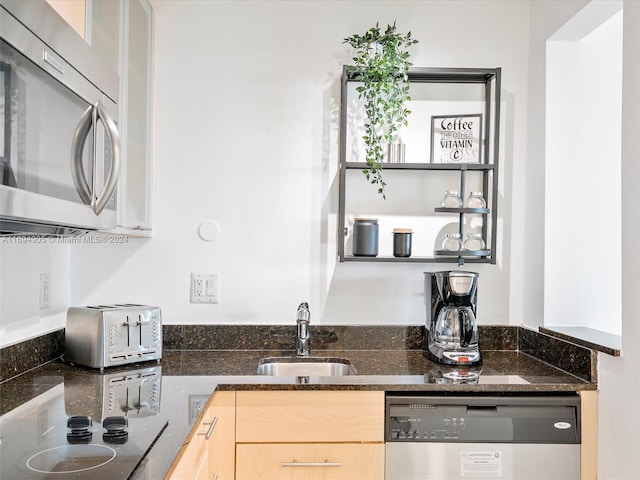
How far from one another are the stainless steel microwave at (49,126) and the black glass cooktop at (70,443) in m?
0.44

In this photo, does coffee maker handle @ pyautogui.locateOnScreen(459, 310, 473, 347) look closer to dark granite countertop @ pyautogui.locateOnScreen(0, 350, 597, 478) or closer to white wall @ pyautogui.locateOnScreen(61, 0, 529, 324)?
dark granite countertop @ pyautogui.locateOnScreen(0, 350, 597, 478)

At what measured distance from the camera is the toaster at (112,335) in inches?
74.1

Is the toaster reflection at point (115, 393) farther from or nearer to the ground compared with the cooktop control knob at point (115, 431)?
nearer to the ground

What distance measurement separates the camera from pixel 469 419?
5.75 feet

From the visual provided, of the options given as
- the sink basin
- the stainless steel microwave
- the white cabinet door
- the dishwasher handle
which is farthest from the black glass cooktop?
the dishwasher handle

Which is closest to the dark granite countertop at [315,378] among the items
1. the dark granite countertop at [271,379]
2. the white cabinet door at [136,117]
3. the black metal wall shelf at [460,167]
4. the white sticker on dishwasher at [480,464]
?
the dark granite countertop at [271,379]

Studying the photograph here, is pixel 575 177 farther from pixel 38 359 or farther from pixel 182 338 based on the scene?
pixel 38 359

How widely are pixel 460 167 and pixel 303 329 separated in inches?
35.8

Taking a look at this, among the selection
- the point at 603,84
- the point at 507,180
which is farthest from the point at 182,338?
the point at 603,84

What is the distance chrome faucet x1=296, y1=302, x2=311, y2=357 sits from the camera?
2.19 meters

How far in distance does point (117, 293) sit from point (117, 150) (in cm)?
132

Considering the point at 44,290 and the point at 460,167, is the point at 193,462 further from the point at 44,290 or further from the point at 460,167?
the point at 460,167

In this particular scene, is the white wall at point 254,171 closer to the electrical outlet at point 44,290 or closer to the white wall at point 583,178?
the electrical outlet at point 44,290

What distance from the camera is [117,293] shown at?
2305 millimetres
